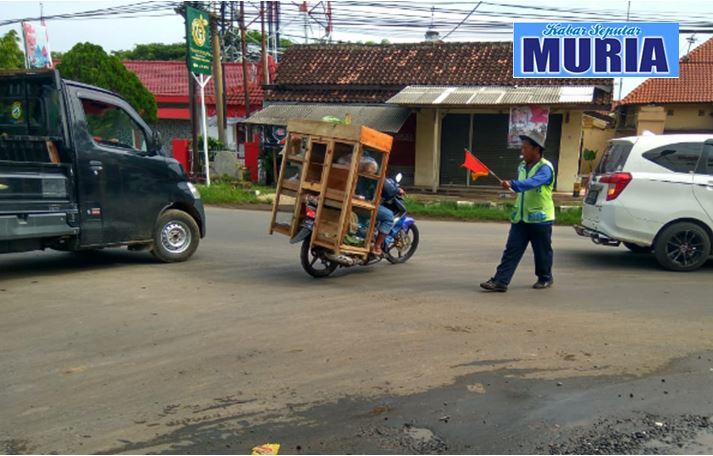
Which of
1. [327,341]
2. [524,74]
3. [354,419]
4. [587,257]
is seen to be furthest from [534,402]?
[524,74]

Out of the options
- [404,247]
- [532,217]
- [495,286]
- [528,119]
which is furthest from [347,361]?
[528,119]

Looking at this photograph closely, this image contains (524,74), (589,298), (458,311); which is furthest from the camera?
(524,74)

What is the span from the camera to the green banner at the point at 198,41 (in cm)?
1798

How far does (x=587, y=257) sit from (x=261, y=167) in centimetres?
1405

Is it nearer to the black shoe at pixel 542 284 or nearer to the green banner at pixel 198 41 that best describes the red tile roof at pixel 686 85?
the green banner at pixel 198 41

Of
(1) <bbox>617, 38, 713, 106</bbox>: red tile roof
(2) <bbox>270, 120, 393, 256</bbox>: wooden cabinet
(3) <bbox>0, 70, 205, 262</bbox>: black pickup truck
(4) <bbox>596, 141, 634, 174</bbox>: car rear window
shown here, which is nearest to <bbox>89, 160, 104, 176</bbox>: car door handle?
(3) <bbox>0, 70, 205, 262</bbox>: black pickup truck

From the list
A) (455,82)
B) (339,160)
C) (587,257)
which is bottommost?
(587,257)

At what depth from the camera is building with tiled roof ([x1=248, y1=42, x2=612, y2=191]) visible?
18.6 m

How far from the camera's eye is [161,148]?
326 inches

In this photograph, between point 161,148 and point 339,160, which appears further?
point 161,148

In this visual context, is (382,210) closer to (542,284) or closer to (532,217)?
(532,217)

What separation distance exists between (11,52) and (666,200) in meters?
23.4

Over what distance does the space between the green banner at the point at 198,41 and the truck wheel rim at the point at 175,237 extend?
36.6 ft

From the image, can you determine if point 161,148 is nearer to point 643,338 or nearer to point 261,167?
point 643,338
